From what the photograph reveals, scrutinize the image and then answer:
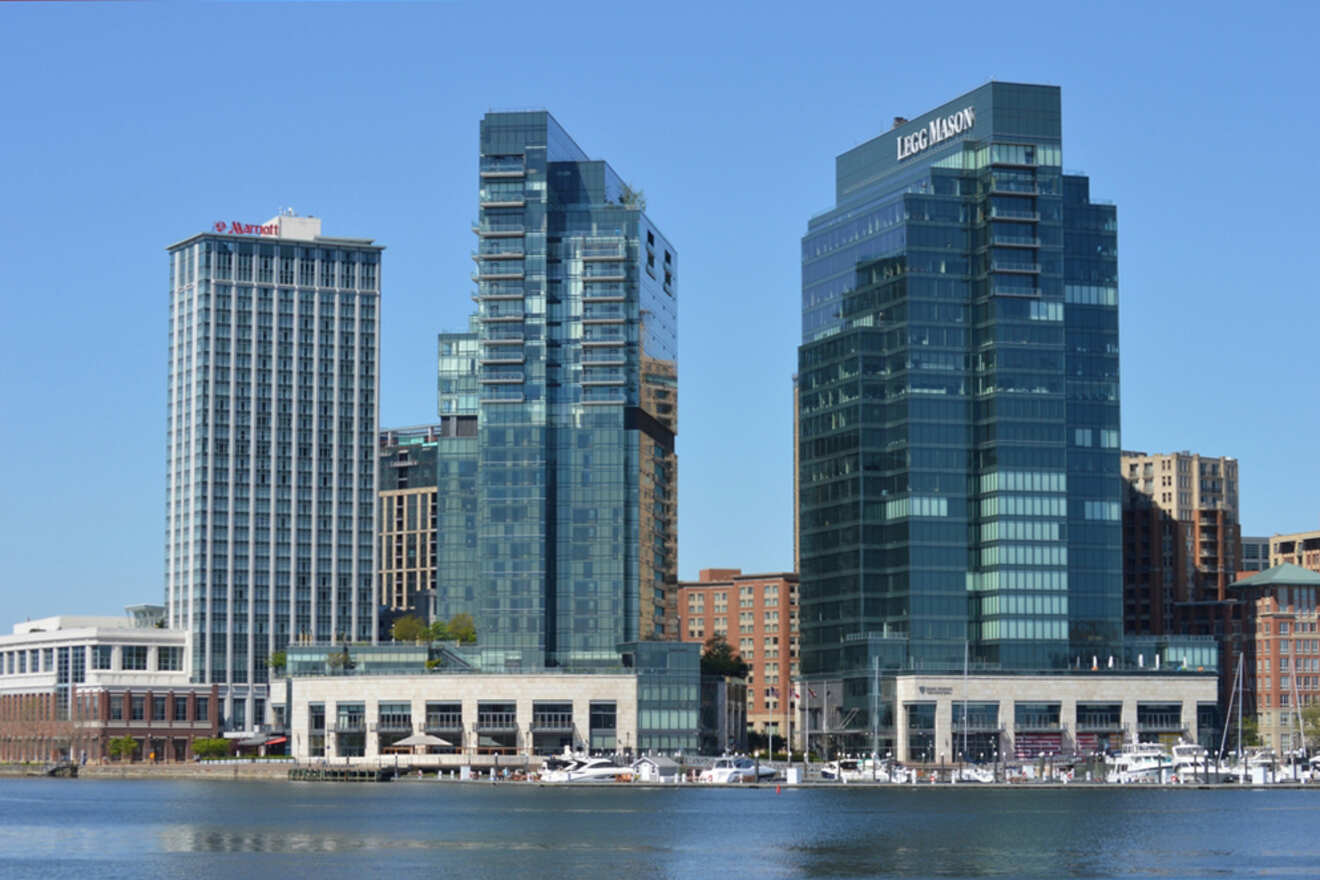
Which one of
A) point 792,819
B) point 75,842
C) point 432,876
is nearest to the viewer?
point 432,876

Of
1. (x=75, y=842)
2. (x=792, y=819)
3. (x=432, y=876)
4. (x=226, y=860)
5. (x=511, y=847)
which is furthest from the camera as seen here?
(x=792, y=819)

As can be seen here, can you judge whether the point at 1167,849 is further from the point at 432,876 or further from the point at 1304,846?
the point at 432,876

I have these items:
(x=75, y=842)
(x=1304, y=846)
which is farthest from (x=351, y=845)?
(x=1304, y=846)

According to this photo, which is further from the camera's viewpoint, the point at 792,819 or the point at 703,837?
the point at 792,819

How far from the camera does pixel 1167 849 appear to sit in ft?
504

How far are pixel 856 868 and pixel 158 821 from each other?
249 feet

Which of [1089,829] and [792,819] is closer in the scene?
[1089,829]

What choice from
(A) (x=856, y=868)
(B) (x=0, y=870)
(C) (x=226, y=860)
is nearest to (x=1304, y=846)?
(A) (x=856, y=868)

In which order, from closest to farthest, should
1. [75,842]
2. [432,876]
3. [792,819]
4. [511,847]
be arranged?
[432,876]
[511,847]
[75,842]
[792,819]

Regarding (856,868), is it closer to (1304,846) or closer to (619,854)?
(619,854)

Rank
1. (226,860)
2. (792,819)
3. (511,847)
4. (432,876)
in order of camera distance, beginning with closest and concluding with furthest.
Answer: (432,876)
(226,860)
(511,847)
(792,819)

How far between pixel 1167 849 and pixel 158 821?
87.1m

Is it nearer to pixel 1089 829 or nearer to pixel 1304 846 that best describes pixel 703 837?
pixel 1089 829

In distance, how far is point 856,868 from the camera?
5502 inches
